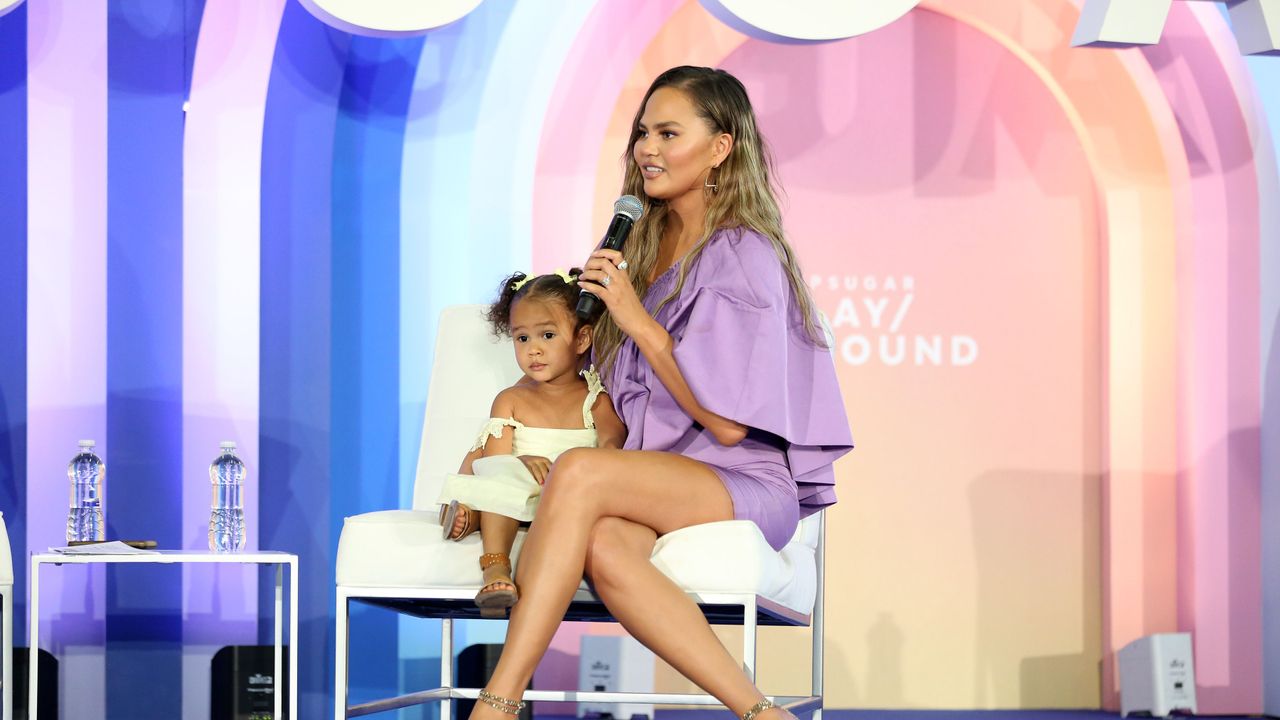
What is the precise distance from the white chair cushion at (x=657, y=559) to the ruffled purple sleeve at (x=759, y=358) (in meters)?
0.20

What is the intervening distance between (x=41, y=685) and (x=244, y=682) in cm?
50

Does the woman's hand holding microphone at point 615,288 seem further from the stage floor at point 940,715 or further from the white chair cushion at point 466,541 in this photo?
the stage floor at point 940,715

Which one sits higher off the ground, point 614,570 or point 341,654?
point 614,570

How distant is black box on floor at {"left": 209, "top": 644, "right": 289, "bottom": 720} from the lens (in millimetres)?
3865

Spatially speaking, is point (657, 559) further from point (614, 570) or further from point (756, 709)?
point (756, 709)

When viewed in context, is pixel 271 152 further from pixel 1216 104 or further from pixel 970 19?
pixel 1216 104

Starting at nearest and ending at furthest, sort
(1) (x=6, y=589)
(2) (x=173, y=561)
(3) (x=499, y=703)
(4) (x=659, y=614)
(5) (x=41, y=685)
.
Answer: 1. (3) (x=499, y=703)
2. (4) (x=659, y=614)
3. (1) (x=6, y=589)
4. (2) (x=173, y=561)
5. (5) (x=41, y=685)

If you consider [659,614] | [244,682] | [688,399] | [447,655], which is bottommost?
[244,682]

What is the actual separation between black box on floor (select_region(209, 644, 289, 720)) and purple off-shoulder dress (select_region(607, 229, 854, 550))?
1.62 metres

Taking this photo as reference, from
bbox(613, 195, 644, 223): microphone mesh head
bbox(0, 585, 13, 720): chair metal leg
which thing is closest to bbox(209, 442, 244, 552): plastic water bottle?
bbox(0, 585, 13, 720): chair metal leg

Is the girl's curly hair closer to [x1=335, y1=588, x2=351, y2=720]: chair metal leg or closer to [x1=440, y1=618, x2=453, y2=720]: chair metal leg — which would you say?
[x1=335, y1=588, x2=351, y2=720]: chair metal leg

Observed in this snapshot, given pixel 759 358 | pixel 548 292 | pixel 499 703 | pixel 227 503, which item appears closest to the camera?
pixel 499 703

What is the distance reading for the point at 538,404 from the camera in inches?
112

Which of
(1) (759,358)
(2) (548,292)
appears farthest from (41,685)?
(1) (759,358)
